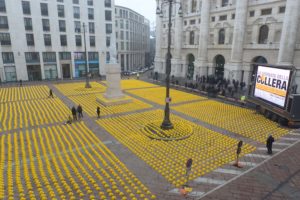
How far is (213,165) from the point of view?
1155cm

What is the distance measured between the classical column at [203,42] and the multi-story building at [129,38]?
37.5m

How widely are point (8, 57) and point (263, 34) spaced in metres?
47.9

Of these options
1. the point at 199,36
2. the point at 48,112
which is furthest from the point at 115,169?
the point at 199,36

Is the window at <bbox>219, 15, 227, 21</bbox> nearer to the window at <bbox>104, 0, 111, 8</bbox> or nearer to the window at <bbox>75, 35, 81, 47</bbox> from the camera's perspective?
the window at <bbox>104, 0, 111, 8</bbox>

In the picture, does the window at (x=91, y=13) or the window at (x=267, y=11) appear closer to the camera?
the window at (x=267, y=11)

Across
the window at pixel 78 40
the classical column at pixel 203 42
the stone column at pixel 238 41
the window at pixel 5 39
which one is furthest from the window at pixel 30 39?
the stone column at pixel 238 41

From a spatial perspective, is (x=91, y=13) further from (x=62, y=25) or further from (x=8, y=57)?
(x=8, y=57)

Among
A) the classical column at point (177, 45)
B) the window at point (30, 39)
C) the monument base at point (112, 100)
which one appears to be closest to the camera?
the monument base at point (112, 100)

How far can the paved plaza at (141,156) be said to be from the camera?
9406mm

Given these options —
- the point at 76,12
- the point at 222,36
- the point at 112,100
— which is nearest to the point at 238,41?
the point at 222,36

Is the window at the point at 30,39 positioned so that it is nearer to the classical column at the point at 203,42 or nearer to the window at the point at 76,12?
the window at the point at 76,12

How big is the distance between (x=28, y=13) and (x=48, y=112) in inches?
1247

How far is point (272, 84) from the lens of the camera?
18844 millimetres

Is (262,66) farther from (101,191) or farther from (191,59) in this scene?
(191,59)
